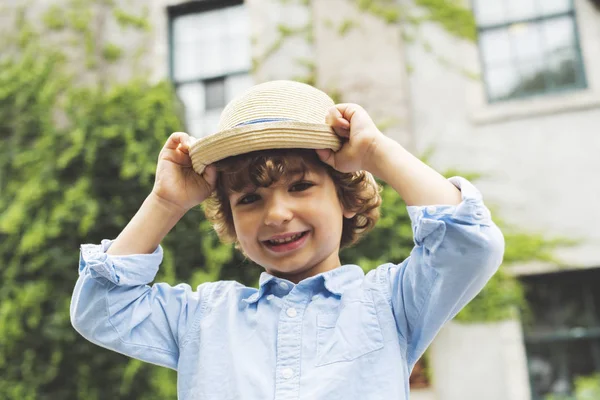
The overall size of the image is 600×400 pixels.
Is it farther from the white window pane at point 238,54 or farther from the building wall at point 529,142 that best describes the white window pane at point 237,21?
the building wall at point 529,142

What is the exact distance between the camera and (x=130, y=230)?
5.63 ft

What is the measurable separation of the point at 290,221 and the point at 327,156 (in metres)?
0.20

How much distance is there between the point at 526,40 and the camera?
6145 mm

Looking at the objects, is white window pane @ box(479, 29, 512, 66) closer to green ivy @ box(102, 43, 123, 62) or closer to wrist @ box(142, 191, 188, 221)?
green ivy @ box(102, 43, 123, 62)

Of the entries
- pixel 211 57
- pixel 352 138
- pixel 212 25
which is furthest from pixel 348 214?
pixel 212 25

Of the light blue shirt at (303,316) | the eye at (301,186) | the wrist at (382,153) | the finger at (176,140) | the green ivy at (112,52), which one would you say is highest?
the green ivy at (112,52)

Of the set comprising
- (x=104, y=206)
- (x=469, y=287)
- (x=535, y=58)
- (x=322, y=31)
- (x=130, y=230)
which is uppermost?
(x=322, y=31)

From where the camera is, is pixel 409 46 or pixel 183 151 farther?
pixel 409 46

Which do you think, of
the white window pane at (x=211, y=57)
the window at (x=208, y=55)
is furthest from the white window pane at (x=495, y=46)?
the white window pane at (x=211, y=57)

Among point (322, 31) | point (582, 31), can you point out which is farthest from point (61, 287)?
point (582, 31)

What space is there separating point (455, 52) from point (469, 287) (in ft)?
16.6

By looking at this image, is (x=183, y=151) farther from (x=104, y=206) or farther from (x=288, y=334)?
(x=104, y=206)

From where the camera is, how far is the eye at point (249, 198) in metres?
1.64

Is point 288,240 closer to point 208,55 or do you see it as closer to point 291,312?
point 291,312
